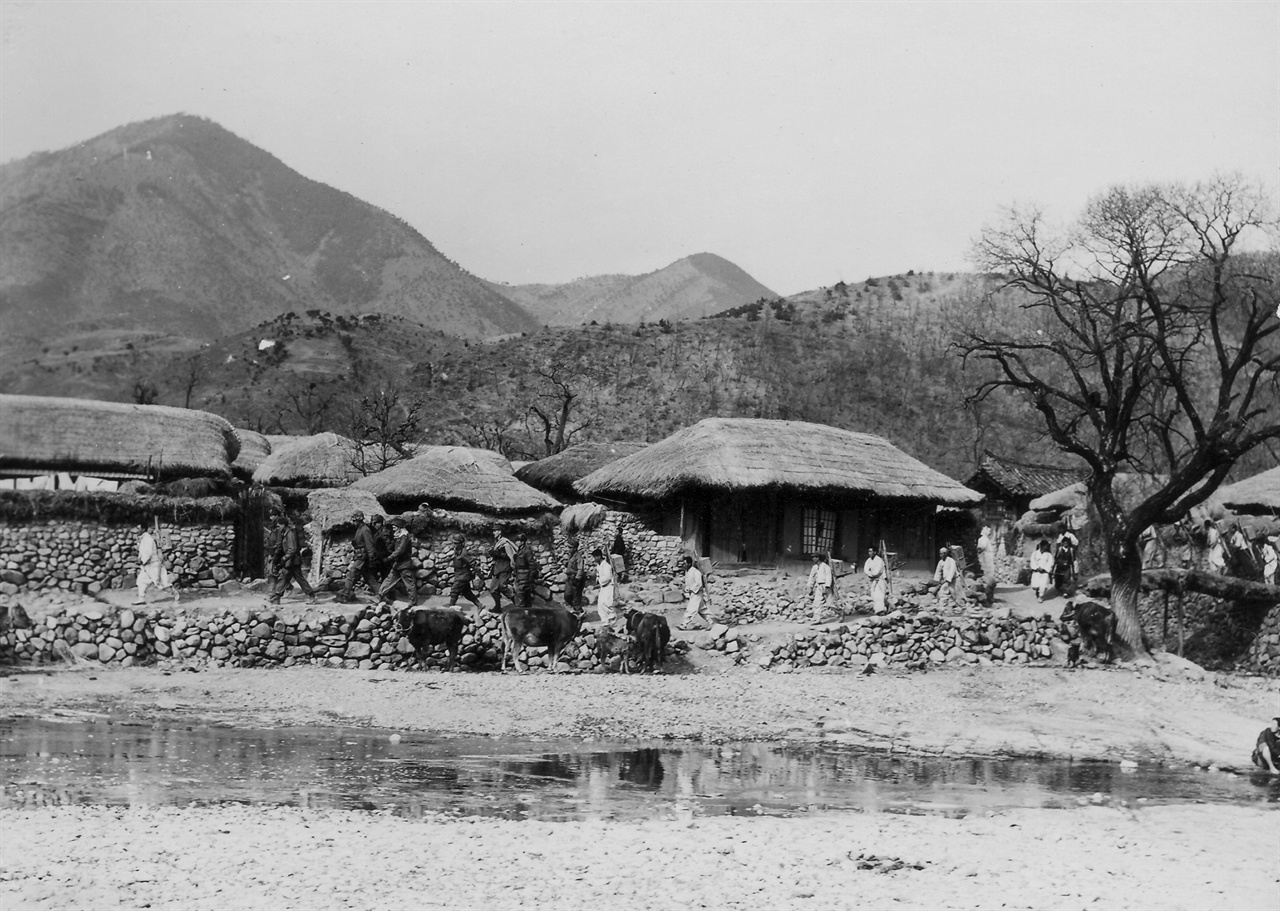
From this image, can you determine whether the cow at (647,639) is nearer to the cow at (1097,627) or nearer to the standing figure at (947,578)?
the standing figure at (947,578)

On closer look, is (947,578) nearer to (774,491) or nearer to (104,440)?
(774,491)

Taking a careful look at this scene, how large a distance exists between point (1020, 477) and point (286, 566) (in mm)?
28047

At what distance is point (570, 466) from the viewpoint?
31.0m

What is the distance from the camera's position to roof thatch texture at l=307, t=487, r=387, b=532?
22750mm

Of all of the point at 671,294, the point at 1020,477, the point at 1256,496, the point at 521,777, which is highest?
the point at 671,294

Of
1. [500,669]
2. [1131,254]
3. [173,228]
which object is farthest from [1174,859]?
[173,228]

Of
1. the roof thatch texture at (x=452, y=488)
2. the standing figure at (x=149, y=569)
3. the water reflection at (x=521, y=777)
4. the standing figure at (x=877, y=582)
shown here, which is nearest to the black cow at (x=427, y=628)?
the water reflection at (x=521, y=777)

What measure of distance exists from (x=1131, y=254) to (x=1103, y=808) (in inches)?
575

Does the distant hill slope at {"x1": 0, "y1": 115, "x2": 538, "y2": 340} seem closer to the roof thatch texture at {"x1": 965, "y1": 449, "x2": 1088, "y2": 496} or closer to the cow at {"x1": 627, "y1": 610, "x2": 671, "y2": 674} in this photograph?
the roof thatch texture at {"x1": 965, "y1": 449, "x2": 1088, "y2": 496}

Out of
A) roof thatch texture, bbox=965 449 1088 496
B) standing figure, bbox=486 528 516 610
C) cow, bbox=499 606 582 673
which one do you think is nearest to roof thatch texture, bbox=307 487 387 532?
standing figure, bbox=486 528 516 610

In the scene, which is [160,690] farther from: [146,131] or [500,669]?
[146,131]

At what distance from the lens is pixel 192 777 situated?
10617mm

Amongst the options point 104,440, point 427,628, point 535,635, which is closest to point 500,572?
point 535,635

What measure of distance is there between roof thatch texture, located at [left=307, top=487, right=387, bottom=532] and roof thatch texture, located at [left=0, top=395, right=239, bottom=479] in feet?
12.8
